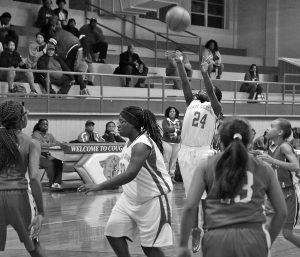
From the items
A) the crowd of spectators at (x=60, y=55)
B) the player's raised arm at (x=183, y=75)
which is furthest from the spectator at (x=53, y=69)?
the player's raised arm at (x=183, y=75)

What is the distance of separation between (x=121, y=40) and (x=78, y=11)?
66.9 inches

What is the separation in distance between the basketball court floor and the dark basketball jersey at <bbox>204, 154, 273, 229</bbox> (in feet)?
11.1

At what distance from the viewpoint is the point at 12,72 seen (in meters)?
14.0

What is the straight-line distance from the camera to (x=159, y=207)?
4.95 meters

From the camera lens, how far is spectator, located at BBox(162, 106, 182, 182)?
1455 cm

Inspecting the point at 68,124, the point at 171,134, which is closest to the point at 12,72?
the point at 68,124

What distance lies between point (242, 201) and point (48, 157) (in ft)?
32.3

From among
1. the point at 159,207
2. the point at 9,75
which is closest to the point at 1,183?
the point at 159,207

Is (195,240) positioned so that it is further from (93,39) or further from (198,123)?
(93,39)

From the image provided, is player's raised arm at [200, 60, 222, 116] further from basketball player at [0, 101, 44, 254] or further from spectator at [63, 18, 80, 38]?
spectator at [63, 18, 80, 38]

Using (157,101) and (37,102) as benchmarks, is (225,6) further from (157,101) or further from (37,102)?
(37,102)

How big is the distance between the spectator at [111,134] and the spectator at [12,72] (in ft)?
6.03

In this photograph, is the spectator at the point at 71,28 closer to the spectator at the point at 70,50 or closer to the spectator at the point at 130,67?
the spectator at the point at 70,50

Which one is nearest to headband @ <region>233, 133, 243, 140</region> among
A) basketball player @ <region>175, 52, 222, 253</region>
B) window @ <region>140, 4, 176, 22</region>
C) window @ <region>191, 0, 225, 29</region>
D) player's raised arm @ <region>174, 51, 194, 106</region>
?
player's raised arm @ <region>174, 51, 194, 106</region>
